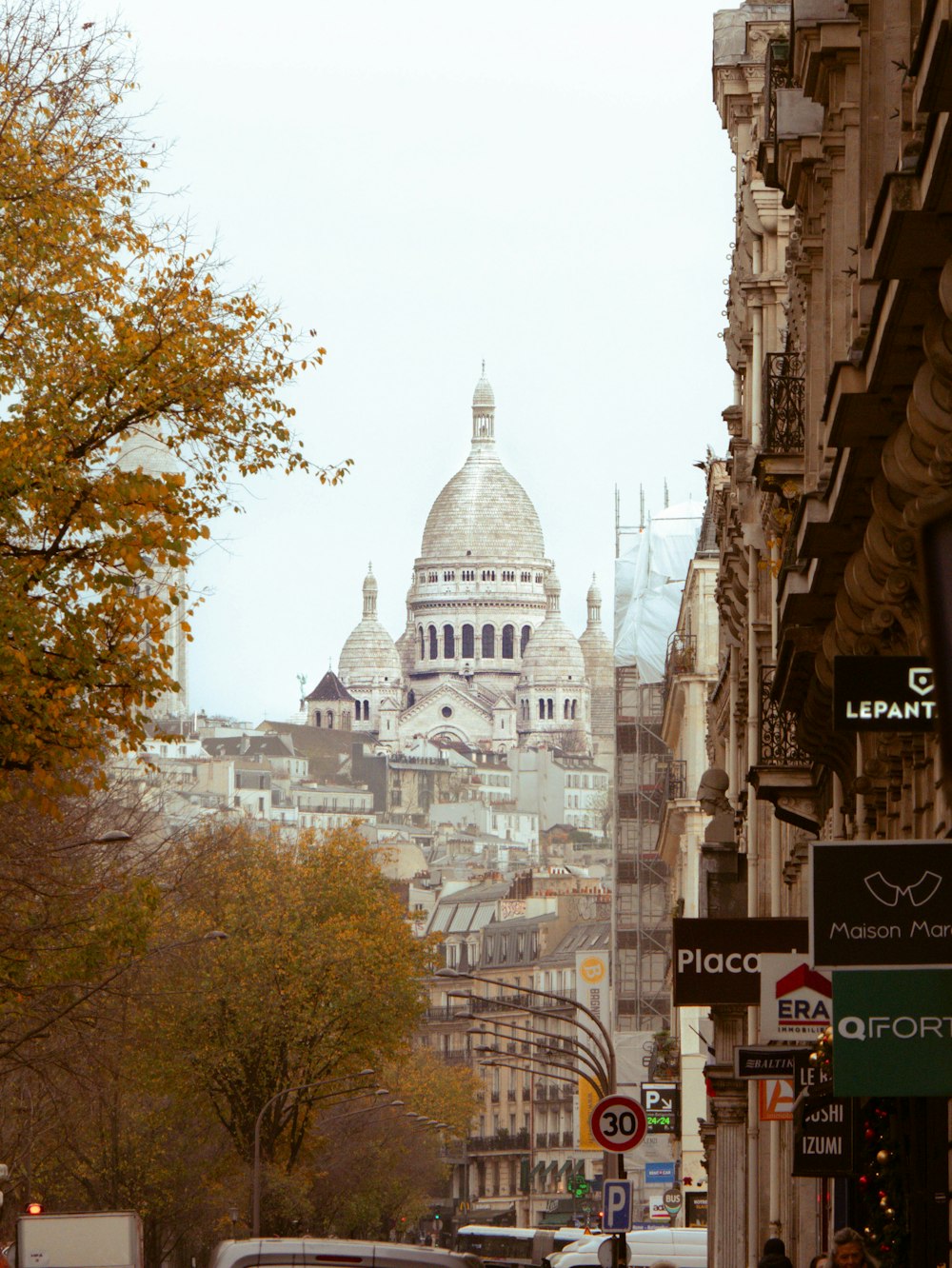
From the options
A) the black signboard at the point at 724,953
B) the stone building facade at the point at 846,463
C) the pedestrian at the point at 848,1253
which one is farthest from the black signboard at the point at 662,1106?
the pedestrian at the point at 848,1253

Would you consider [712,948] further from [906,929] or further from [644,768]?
[644,768]

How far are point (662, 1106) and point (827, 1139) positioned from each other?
2124 inches

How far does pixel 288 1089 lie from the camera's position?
2771 inches

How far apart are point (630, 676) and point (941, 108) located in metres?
92.4

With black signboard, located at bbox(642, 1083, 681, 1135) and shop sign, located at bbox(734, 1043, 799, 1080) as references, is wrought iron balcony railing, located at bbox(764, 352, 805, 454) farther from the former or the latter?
black signboard, located at bbox(642, 1083, 681, 1135)

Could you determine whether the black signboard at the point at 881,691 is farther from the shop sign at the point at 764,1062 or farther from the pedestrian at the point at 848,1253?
the shop sign at the point at 764,1062

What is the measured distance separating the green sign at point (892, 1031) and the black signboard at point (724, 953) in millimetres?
7787

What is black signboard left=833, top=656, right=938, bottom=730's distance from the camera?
14.0 metres

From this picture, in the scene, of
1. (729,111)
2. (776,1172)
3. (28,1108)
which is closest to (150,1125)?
(28,1108)

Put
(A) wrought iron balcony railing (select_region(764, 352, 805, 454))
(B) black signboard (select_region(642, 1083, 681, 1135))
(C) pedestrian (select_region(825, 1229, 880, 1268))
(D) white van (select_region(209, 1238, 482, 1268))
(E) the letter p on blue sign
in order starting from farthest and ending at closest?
(B) black signboard (select_region(642, 1083, 681, 1135)) < (A) wrought iron balcony railing (select_region(764, 352, 805, 454)) < (E) the letter p on blue sign < (C) pedestrian (select_region(825, 1229, 880, 1268)) < (D) white van (select_region(209, 1238, 482, 1268))

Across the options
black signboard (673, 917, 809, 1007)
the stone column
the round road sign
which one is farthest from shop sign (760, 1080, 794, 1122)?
the stone column

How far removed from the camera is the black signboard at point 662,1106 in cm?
7169

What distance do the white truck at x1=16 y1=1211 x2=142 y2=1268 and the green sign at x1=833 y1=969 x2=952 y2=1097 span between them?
2435cm

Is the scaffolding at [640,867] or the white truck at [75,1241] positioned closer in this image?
the white truck at [75,1241]
